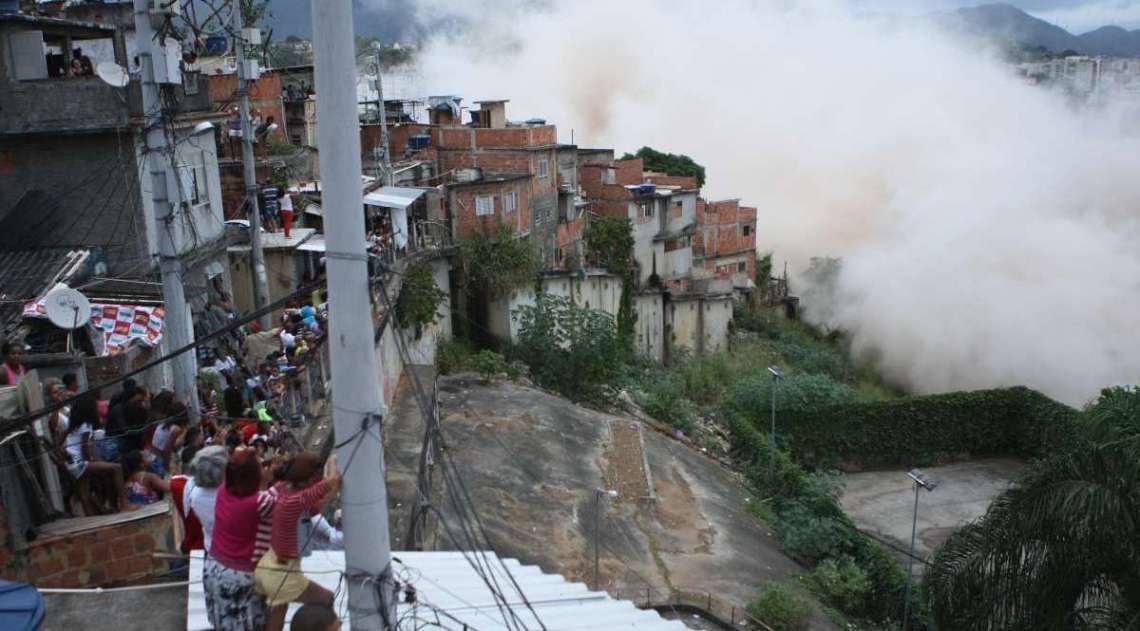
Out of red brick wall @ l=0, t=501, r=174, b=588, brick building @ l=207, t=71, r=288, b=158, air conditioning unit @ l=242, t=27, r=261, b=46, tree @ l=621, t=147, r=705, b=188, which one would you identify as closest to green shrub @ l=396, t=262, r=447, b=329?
air conditioning unit @ l=242, t=27, r=261, b=46

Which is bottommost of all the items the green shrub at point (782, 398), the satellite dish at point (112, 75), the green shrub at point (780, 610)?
the green shrub at point (782, 398)

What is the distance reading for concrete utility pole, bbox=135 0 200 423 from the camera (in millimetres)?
10664

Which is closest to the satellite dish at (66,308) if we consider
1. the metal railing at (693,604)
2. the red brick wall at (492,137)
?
the metal railing at (693,604)

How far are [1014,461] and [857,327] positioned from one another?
1670 centimetres

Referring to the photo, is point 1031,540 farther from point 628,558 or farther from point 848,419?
point 848,419

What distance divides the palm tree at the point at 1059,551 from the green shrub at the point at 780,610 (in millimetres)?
5570

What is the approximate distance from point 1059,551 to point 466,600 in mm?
5852

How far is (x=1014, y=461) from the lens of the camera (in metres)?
30.3

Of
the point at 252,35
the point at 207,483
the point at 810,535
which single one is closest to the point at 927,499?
the point at 810,535

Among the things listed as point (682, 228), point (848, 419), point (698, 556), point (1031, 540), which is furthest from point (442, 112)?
point (1031, 540)

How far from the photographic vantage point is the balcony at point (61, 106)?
14328 mm

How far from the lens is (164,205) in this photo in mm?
10852

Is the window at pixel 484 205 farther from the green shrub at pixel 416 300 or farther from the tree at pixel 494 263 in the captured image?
the green shrub at pixel 416 300

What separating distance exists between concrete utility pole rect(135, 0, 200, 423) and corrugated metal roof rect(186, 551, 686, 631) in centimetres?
412
